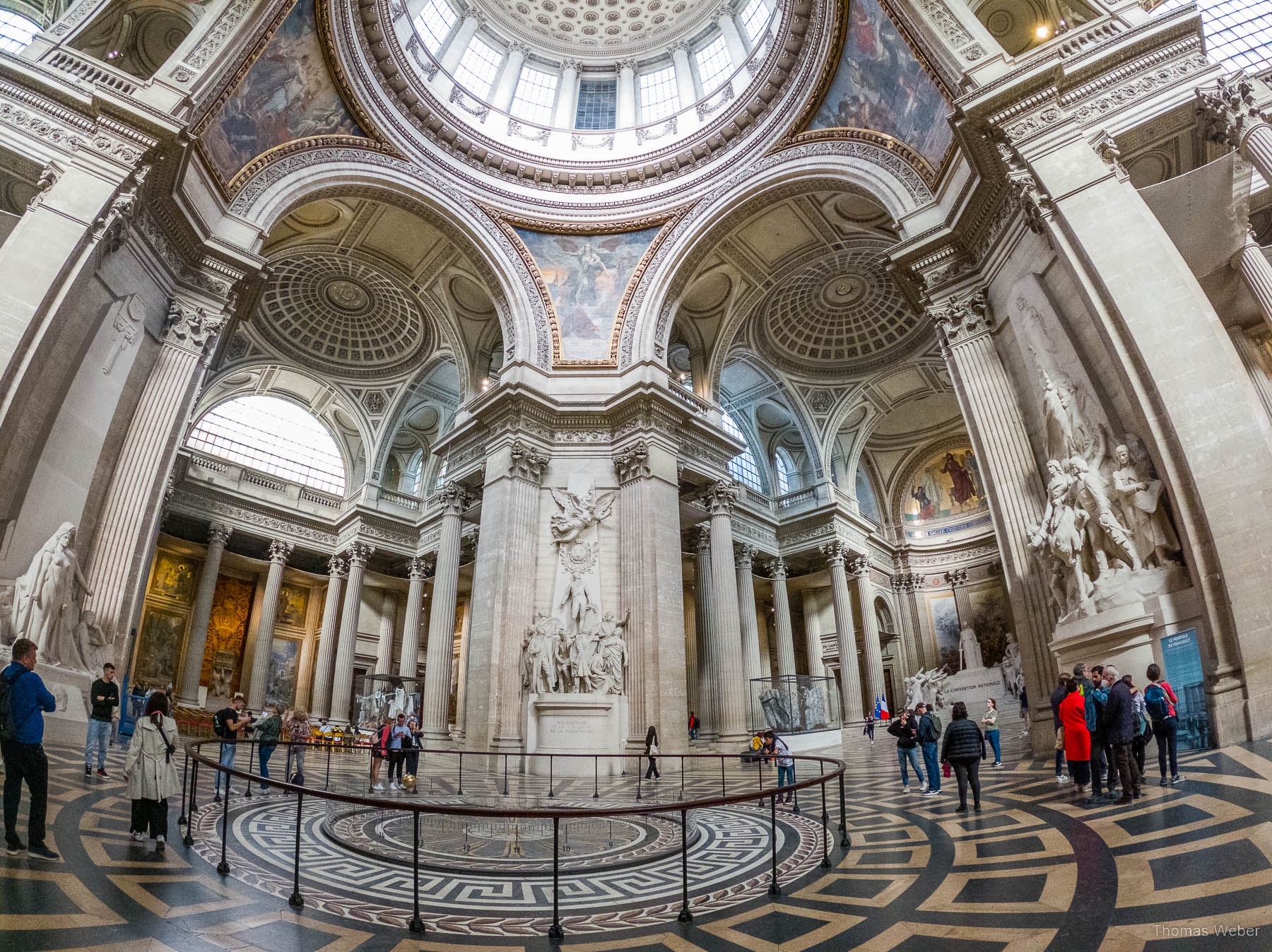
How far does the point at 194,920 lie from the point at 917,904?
3685 millimetres

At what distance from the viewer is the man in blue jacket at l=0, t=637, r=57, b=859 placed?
396 cm

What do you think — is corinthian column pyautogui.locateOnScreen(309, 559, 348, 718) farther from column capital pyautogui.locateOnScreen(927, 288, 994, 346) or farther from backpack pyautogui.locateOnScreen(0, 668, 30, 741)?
column capital pyautogui.locateOnScreen(927, 288, 994, 346)

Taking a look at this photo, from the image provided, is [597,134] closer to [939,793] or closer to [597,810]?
[939,793]

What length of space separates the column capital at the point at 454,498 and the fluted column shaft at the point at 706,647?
6.84m

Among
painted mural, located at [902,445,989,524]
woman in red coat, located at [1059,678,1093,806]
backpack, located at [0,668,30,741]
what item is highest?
painted mural, located at [902,445,989,524]

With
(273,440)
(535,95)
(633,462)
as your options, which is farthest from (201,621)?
(535,95)

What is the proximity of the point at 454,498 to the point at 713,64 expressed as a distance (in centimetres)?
1603

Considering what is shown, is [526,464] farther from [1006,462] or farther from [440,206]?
[1006,462]

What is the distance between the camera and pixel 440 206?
1761cm

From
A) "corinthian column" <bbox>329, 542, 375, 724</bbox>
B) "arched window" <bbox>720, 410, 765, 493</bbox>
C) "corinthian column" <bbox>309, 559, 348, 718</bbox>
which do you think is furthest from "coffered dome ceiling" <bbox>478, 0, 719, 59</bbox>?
"corinthian column" <bbox>309, 559, 348, 718</bbox>

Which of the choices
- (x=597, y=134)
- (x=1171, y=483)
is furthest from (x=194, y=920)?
(x=597, y=134)

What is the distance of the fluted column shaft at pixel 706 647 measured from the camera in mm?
17250

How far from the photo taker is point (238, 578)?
1043 inches

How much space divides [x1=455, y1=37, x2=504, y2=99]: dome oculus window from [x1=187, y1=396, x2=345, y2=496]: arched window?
555 inches
